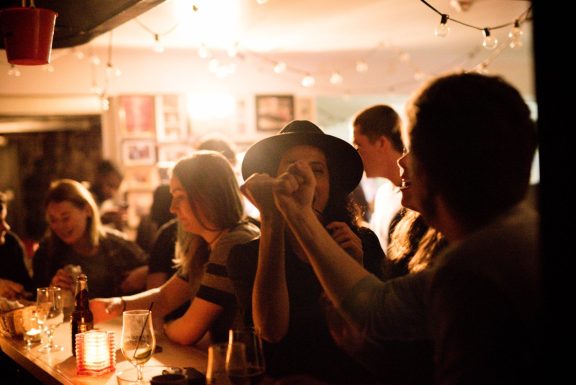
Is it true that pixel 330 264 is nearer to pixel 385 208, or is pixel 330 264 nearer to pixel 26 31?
pixel 26 31

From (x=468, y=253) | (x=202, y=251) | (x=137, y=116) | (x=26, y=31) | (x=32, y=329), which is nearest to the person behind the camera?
(x=468, y=253)

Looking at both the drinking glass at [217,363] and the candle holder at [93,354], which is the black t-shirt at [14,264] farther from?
the drinking glass at [217,363]

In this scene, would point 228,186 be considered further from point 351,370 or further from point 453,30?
point 453,30

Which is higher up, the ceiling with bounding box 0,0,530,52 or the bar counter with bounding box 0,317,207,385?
the ceiling with bounding box 0,0,530,52

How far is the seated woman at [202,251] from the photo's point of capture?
2.12 metres

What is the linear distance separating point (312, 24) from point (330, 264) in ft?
16.0

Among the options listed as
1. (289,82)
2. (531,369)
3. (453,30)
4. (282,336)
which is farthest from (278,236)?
(289,82)

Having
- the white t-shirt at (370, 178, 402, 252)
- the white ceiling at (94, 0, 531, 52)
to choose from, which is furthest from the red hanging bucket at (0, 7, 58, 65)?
the white ceiling at (94, 0, 531, 52)

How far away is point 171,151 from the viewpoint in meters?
6.87

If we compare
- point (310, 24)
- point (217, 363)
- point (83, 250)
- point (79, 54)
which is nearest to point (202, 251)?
point (83, 250)

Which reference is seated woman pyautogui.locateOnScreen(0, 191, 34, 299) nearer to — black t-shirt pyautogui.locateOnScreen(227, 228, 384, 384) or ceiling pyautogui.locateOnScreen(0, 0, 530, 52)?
ceiling pyautogui.locateOnScreen(0, 0, 530, 52)

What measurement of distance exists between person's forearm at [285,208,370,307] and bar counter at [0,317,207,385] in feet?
2.64

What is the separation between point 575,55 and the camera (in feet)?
2.81

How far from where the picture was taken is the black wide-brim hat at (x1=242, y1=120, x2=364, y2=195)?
6.51ft
